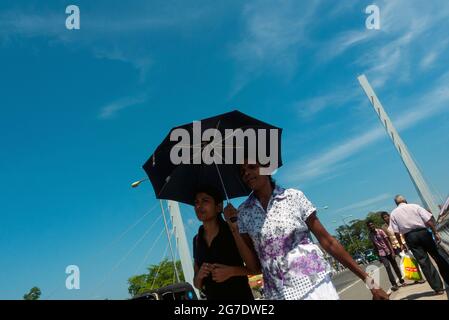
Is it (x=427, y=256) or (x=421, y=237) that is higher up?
(x=421, y=237)

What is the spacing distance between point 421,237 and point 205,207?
13.3 ft

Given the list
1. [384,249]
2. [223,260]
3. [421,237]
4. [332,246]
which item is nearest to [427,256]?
[421,237]

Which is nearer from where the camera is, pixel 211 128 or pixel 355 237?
pixel 211 128

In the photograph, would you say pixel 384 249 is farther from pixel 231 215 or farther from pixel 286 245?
pixel 286 245

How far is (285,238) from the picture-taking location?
202 centimetres

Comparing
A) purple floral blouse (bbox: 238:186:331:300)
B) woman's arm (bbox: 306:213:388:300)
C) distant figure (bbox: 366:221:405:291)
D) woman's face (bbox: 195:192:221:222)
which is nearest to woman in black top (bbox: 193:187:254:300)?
woman's face (bbox: 195:192:221:222)

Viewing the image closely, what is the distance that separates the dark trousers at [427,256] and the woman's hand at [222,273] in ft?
12.8

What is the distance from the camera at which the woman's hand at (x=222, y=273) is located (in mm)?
2324

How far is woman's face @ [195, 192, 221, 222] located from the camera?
8.52 feet

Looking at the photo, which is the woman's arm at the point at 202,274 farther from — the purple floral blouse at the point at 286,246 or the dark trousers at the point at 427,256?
the dark trousers at the point at 427,256

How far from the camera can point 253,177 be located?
7.62 feet
